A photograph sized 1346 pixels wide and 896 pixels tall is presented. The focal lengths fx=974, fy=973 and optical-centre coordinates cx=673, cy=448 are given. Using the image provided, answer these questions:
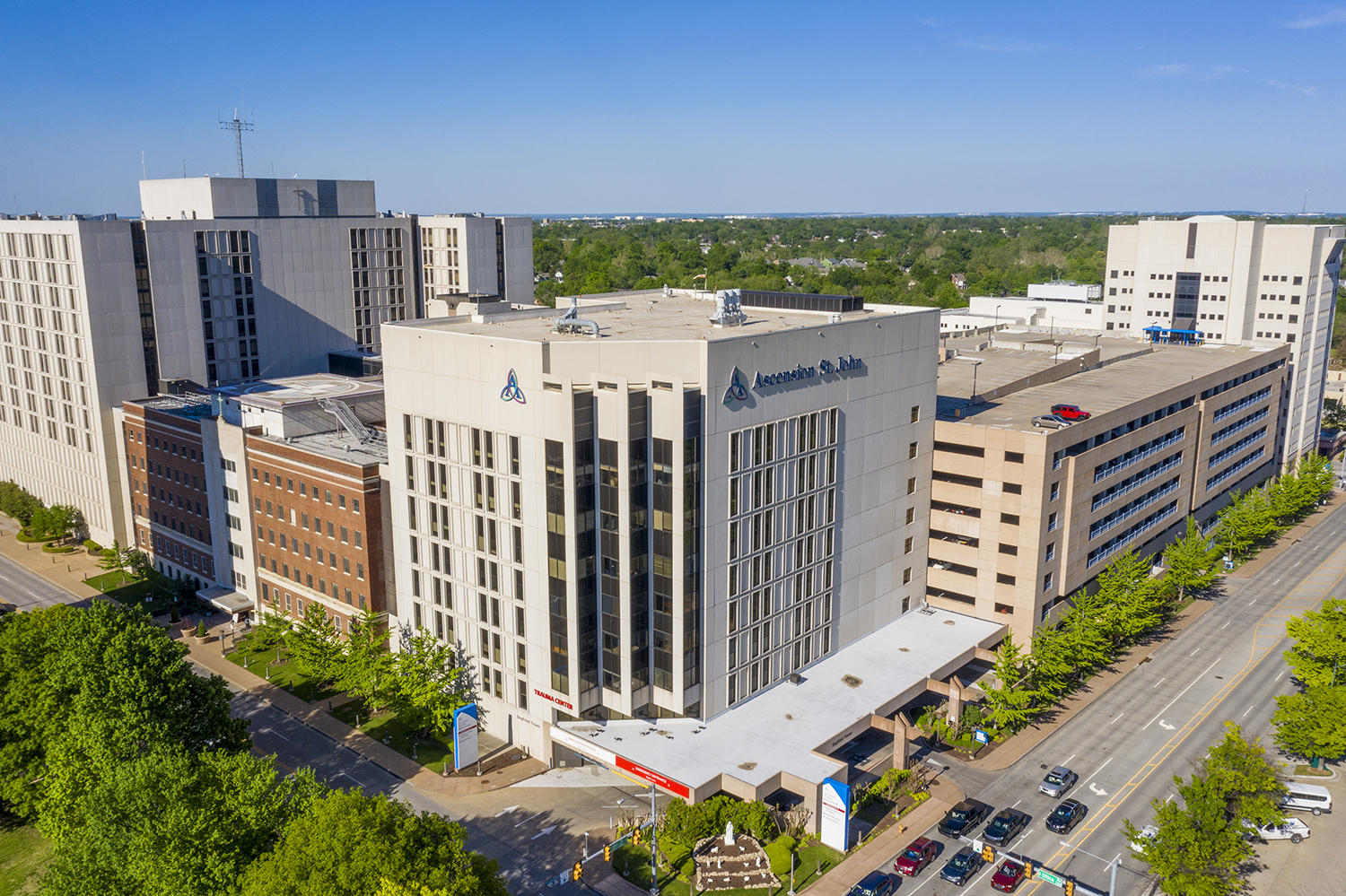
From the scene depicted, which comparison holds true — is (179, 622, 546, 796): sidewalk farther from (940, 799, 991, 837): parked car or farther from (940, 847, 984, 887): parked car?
(940, 847, 984, 887): parked car

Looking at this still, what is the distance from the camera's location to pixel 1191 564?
104188mm

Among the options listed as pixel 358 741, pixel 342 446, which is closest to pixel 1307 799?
pixel 358 741

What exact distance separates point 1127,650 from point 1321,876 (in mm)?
35040

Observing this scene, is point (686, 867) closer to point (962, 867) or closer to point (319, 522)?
point (962, 867)

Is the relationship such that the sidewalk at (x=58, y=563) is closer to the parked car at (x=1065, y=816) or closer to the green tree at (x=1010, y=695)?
the green tree at (x=1010, y=695)

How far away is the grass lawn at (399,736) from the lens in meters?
76.6

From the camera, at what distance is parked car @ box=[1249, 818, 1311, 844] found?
65.3m

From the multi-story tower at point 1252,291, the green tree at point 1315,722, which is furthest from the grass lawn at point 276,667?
the multi-story tower at point 1252,291

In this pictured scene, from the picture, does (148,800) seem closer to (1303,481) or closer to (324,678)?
(324,678)

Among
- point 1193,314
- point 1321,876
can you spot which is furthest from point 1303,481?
point 1321,876

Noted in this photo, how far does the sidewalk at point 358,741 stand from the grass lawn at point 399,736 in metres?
0.57

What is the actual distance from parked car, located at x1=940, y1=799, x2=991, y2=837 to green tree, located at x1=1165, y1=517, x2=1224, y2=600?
44652 mm

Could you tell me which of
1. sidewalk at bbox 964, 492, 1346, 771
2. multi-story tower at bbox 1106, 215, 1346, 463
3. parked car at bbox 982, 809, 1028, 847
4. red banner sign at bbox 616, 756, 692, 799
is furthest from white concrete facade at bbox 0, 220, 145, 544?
multi-story tower at bbox 1106, 215, 1346, 463

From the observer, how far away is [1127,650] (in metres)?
96.0
